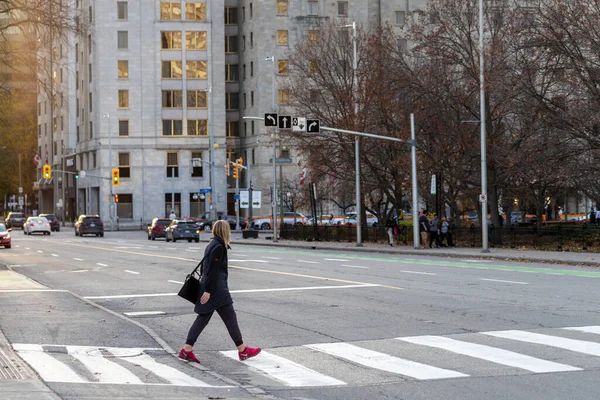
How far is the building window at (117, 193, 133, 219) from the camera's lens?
101 meters

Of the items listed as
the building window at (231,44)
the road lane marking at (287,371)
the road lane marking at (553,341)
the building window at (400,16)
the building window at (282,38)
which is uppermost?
the building window at (400,16)

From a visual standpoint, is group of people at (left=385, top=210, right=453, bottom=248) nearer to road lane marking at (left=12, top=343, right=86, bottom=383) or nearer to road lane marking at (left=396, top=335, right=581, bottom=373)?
road lane marking at (left=396, top=335, right=581, bottom=373)

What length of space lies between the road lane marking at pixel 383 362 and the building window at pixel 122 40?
89.8 metres

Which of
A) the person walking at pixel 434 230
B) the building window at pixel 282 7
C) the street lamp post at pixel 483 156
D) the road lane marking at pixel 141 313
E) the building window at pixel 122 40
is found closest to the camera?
the road lane marking at pixel 141 313

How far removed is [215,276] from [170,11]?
92.0 m

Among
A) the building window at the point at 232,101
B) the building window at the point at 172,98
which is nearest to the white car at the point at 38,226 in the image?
the building window at the point at 172,98

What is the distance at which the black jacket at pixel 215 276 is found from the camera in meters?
12.0

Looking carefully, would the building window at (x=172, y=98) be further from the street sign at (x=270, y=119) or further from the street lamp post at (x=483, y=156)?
the street lamp post at (x=483, y=156)

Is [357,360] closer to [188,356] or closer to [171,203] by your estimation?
[188,356]

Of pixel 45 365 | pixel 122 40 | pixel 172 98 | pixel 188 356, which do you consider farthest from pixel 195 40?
pixel 45 365

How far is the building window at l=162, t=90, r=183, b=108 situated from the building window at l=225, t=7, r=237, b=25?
1095 cm

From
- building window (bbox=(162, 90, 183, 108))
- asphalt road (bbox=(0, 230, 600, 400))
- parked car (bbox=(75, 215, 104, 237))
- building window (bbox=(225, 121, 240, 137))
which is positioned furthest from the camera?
building window (bbox=(225, 121, 240, 137))

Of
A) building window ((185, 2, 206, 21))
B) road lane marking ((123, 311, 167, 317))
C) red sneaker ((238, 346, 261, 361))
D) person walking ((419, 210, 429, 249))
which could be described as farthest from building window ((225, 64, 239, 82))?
red sneaker ((238, 346, 261, 361))

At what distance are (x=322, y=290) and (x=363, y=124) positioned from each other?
30913 mm
